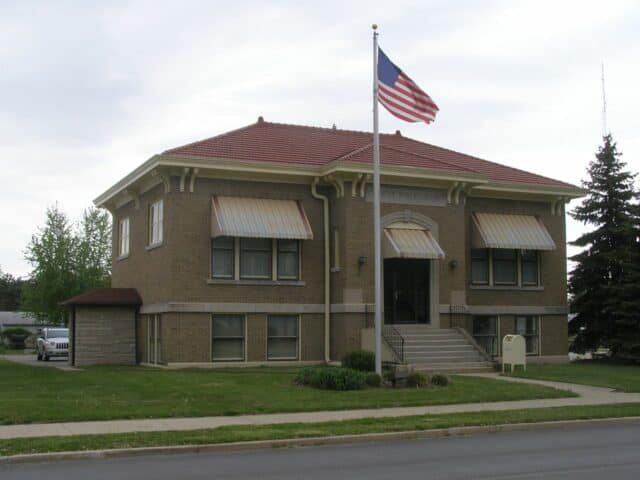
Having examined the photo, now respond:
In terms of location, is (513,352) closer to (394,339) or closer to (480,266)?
(394,339)

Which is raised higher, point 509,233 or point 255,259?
point 509,233

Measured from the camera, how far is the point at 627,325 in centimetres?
3288

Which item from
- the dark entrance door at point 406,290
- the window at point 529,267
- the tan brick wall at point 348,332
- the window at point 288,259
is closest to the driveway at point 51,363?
the window at point 288,259

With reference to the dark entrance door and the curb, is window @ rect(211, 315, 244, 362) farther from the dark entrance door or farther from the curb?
the curb

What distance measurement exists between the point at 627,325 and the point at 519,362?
8.40m

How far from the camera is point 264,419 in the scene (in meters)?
16.1

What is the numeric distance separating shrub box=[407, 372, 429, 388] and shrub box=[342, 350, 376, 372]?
9.02ft

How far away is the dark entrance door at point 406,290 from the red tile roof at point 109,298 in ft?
29.1

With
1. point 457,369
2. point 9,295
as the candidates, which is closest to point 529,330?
point 457,369

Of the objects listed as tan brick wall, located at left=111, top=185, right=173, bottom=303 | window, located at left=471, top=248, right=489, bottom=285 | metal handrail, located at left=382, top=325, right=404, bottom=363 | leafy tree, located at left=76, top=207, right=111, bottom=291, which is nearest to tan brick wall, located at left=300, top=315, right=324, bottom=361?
metal handrail, located at left=382, top=325, right=404, bottom=363

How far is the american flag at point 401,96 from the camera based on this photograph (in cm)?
2212

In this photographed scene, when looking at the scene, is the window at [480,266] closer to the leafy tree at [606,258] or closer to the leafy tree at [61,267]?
the leafy tree at [606,258]

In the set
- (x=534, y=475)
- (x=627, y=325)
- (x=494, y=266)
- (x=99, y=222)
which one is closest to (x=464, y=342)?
(x=494, y=266)

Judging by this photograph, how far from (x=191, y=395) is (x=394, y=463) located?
311 inches
